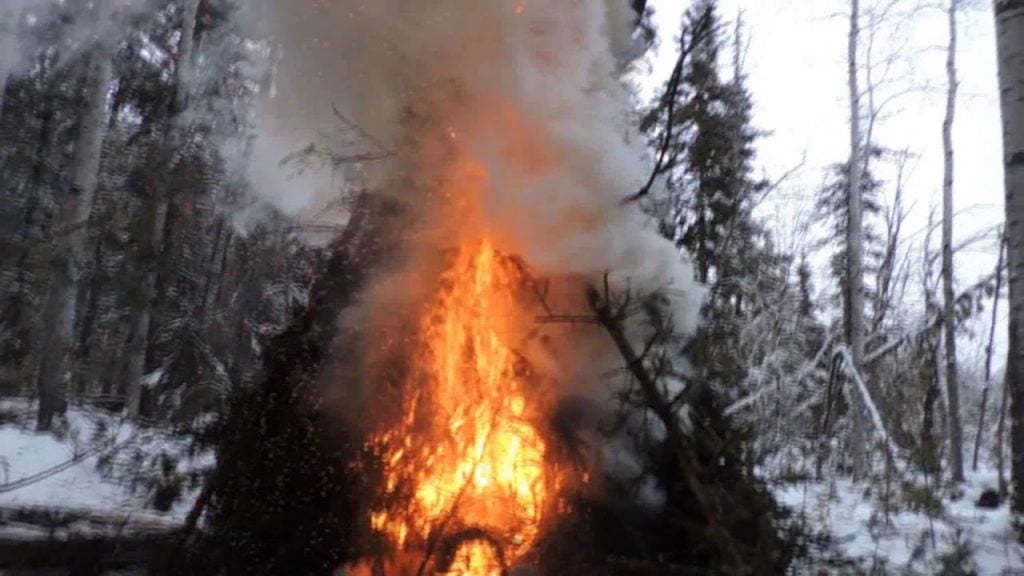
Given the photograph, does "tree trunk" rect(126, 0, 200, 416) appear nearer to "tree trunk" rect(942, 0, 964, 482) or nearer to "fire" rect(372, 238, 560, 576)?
"fire" rect(372, 238, 560, 576)

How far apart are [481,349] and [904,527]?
244cm

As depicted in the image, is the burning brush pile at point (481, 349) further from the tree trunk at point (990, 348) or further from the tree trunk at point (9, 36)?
the tree trunk at point (990, 348)

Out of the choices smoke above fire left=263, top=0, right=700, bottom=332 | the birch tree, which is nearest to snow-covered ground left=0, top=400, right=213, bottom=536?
the birch tree

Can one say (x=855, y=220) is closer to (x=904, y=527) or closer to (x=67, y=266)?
(x=904, y=527)

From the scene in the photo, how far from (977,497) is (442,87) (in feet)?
11.8

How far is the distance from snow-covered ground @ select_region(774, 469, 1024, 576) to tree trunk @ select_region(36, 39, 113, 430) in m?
4.28

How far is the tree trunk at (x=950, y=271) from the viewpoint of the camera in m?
5.35

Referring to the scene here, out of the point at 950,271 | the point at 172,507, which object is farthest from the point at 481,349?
the point at 950,271

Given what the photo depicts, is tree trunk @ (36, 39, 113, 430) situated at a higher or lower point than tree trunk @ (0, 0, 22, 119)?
lower

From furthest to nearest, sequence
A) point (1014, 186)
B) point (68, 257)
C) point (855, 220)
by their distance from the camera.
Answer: point (855, 220) < point (68, 257) < point (1014, 186)

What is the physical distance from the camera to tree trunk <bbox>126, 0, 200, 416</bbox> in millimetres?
5293

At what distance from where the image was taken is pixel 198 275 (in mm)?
5535

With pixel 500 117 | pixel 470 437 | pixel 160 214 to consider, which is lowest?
pixel 470 437

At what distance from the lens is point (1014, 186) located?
451 cm
